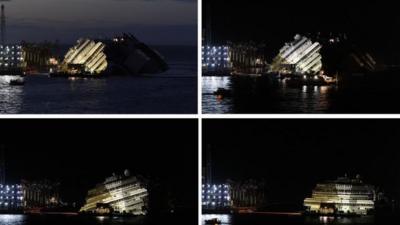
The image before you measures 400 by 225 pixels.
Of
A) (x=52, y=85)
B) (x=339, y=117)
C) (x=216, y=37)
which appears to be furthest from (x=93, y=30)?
(x=339, y=117)

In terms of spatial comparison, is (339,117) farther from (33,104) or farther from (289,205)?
(33,104)

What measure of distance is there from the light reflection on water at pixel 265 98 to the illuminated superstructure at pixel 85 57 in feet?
1.43

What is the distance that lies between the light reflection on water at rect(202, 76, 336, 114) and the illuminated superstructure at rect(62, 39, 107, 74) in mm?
437

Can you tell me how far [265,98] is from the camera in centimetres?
297

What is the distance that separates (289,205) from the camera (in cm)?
299

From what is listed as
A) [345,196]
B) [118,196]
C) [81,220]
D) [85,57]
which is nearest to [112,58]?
[85,57]

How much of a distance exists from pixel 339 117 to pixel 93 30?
1023 millimetres

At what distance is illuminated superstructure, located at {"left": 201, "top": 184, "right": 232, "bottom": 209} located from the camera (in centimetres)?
298

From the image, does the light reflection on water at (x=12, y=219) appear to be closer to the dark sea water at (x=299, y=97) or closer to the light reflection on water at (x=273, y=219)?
the light reflection on water at (x=273, y=219)

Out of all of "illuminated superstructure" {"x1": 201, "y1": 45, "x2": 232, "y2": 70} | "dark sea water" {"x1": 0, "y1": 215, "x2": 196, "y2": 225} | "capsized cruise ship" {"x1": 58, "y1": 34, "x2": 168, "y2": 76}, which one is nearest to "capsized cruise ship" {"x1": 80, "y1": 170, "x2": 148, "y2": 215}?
"dark sea water" {"x1": 0, "y1": 215, "x2": 196, "y2": 225}

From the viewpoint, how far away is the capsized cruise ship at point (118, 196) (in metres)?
3.02

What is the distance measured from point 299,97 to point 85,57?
33.8 inches

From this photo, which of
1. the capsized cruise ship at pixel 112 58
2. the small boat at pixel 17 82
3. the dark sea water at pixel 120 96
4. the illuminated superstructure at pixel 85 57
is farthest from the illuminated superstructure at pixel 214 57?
the small boat at pixel 17 82

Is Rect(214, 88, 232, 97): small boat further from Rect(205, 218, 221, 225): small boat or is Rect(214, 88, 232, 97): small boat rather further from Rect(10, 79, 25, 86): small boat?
Rect(10, 79, 25, 86): small boat
